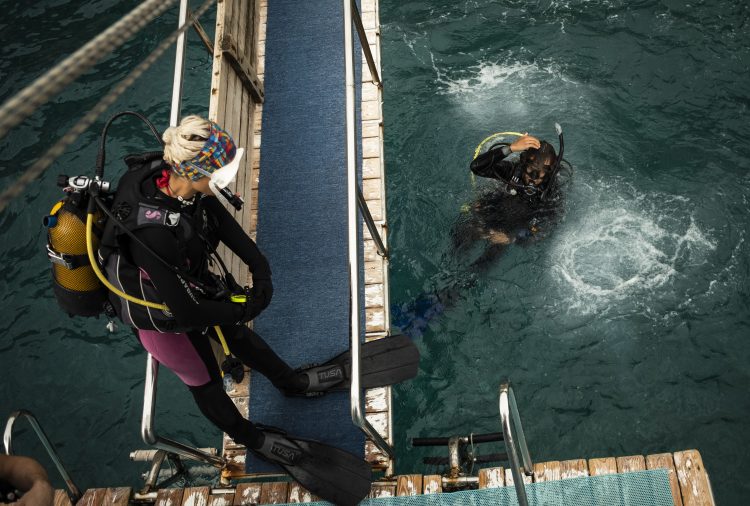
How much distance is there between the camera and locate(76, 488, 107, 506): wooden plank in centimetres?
367

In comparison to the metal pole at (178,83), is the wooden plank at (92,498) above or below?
below

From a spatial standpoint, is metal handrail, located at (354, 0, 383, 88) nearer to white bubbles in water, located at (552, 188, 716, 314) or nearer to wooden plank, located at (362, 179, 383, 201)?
wooden plank, located at (362, 179, 383, 201)

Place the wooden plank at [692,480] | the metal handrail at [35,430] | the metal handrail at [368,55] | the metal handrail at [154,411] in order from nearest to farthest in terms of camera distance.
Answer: the metal handrail at [154,411] → the metal handrail at [35,430] → the wooden plank at [692,480] → the metal handrail at [368,55]

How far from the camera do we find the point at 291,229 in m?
4.50

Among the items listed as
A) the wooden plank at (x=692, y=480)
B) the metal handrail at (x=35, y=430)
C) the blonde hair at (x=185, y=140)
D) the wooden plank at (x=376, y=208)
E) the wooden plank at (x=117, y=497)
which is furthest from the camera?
the wooden plank at (x=376, y=208)

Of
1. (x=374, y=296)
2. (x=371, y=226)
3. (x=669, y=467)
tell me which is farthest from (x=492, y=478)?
(x=371, y=226)

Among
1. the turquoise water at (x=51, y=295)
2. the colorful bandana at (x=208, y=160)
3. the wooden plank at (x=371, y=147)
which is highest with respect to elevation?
the colorful bandana at (x=208, y=160)

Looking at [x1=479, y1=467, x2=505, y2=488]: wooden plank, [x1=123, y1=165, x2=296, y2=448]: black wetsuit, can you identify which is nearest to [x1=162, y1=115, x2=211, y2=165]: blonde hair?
[x1=123, y1=165, x2=296, y2=448]: black wetsuit

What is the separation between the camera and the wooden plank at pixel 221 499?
3.61 m

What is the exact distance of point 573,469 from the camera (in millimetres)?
3467

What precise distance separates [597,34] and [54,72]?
21.4 feet

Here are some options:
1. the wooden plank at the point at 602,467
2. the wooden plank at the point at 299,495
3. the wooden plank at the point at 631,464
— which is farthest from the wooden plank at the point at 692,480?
the wooden plank at the point at 299,495

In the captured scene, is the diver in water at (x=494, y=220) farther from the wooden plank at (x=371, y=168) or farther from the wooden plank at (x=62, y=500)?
the wooden plank at (x=62, y=500)

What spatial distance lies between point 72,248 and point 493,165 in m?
3.15
